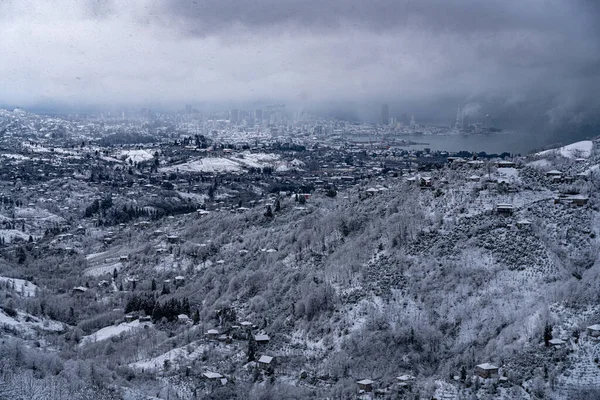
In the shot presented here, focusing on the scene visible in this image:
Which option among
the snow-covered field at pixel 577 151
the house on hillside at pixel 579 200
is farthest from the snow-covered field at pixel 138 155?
the house on hillside at pixel 579 200

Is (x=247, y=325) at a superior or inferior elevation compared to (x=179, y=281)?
superior

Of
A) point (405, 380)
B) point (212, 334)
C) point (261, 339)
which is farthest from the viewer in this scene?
point (212, 334)

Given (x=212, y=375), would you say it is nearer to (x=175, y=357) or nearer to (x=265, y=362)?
(x=265, y=362)

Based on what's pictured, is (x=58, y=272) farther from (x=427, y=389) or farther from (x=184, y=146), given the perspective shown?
(x=184, y=146)

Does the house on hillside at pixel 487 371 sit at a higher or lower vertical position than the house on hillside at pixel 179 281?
higher

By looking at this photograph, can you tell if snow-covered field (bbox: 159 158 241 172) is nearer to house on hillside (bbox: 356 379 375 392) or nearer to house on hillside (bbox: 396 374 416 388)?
house on hillside (bbox: 396 374 416 388)

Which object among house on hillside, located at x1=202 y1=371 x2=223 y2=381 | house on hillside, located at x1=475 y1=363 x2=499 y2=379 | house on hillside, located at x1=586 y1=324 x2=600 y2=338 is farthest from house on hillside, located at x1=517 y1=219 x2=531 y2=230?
house on hillside, located at x1=202 y1=371 x2=223 y2=381

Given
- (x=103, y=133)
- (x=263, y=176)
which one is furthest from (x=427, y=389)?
(x=103, y=133)

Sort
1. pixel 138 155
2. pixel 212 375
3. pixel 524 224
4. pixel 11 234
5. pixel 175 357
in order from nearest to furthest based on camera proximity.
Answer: pixel 212 375 → pixel 175 357 → pixel 524 224 → pixel 11 234 → pixel 138 155

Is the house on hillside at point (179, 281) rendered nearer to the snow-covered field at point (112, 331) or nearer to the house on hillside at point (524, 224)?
the snow-covered field at point (112, 331)

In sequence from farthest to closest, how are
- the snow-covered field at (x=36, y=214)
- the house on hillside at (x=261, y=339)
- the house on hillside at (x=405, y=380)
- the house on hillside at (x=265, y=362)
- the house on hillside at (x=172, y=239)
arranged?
the snow-covered field at (x=36, y=214), the house on hillside at (x=172, y=239), the house on hillside at (x=261, y=339), the house on hillside at (x=265, y=362), the house on hillside at (x=405, y=380)

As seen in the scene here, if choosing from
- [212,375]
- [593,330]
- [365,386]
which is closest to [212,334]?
[212,375]
